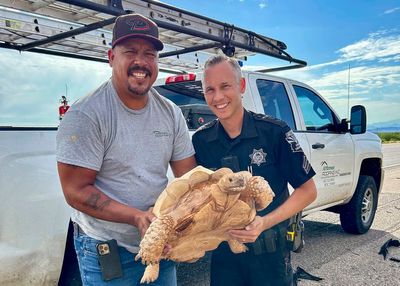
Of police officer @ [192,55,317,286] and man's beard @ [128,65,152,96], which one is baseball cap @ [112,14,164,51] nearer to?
man's beard @ [128,65,152,96]

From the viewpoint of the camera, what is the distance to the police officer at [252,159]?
2.15m

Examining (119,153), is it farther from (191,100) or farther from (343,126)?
(343,126)

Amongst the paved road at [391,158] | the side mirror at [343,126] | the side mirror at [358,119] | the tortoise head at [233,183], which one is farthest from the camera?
the paved road at [391,158]

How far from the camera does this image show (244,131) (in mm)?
2230

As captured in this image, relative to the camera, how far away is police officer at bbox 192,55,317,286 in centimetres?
215

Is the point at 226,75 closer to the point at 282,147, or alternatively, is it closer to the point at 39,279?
the point at 282,147

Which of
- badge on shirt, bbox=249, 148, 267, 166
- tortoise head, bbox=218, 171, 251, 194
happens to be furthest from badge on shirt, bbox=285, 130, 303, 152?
tortoise head, bbox=218, 171, 251, 194

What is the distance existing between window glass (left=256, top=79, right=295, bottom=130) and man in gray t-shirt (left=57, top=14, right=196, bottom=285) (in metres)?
2.24

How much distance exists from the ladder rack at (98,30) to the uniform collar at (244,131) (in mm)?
1106

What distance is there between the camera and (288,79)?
15.2 ft

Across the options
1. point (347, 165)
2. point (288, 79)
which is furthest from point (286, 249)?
point (347, 165)

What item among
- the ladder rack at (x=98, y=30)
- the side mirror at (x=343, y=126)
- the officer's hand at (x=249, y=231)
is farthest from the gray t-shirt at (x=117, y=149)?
the side mirror at (x=343, y=126)

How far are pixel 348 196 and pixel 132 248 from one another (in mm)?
4095

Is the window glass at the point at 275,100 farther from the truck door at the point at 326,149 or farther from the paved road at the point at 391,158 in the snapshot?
the paved road at the point at 391,158
